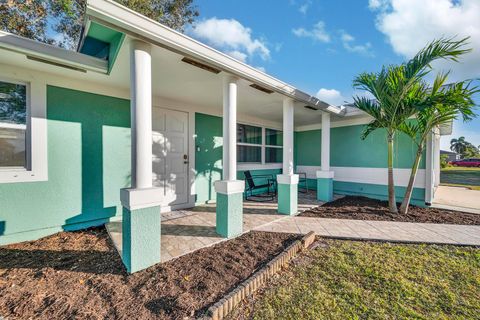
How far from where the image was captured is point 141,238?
7.49 ft

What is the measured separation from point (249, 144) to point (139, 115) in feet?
14.8

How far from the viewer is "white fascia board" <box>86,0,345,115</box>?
1.96 m

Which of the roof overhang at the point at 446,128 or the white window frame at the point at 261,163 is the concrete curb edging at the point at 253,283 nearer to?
the white window frame at the point at 261,163

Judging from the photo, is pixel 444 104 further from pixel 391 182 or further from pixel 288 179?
pixel 288 179

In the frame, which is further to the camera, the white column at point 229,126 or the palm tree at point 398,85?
the palm tree at point 398,85

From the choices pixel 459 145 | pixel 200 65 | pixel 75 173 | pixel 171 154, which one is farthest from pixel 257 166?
pixel 459 145

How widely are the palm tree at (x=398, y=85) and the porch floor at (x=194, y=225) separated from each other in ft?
8.49

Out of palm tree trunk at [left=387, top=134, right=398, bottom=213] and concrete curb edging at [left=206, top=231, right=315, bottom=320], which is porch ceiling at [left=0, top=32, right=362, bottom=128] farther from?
concrete curb edging at [left=206, top=231, right=315, bottom=320]

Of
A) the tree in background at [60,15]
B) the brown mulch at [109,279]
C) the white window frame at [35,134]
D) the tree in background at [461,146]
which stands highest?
the tree in background at [60,15]

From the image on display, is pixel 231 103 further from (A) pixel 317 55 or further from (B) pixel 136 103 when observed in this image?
(A) pixel 317 55

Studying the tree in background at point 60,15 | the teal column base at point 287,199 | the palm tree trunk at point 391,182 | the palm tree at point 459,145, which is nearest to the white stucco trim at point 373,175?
the palm tree trunk at point 391,182

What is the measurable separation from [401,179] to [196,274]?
6108 millimetres

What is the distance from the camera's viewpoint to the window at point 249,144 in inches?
248

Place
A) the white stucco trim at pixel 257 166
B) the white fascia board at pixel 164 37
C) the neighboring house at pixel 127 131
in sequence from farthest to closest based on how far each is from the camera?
the white stucco trim at pixel 257 166 < the neighboring house at pixel 127 131 < the white fascia board at pixel 164 37
